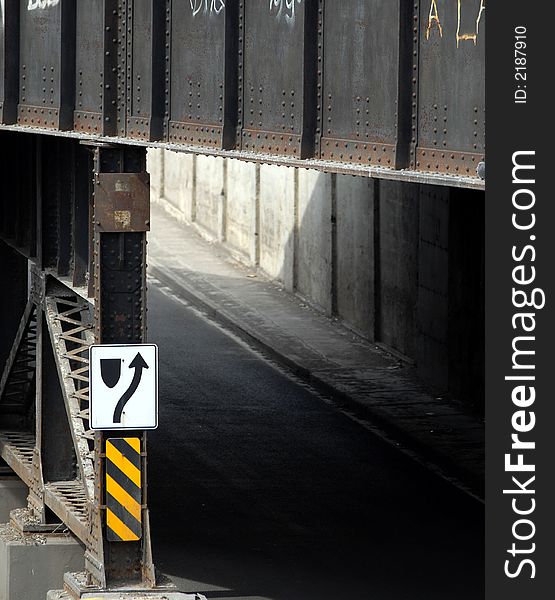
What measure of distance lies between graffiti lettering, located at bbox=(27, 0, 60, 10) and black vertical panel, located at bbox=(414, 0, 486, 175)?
5360 mm

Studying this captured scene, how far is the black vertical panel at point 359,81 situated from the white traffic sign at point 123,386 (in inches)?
115

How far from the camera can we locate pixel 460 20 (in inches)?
477

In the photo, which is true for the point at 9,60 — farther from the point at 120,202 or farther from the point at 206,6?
the point at 206,6

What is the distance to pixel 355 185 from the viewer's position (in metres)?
32.0

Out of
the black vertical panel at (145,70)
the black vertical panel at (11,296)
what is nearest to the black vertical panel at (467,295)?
the black vertical panel at (11,296)

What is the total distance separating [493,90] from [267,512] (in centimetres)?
1157

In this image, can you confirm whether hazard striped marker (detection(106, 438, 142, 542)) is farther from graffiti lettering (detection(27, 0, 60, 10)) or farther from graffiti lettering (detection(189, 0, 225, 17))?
graffiti lettering (detection(27, 0, 60, 10))

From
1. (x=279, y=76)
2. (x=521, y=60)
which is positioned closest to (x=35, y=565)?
(x=279, y=76)

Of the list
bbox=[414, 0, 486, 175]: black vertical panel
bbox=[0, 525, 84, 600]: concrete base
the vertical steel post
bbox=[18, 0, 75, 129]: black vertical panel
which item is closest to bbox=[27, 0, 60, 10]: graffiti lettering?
bbox=[18, 0, 75, 129]: black vertical panel

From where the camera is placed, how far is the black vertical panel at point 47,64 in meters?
16.8

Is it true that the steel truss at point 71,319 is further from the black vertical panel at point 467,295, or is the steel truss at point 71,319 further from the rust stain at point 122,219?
the black vertical panel at point 467,295

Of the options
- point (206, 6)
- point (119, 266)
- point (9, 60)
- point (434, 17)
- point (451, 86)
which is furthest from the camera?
point (9, 60)

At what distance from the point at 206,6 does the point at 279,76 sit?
1237mm

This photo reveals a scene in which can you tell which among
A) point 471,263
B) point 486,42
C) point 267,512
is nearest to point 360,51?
point 486,42
